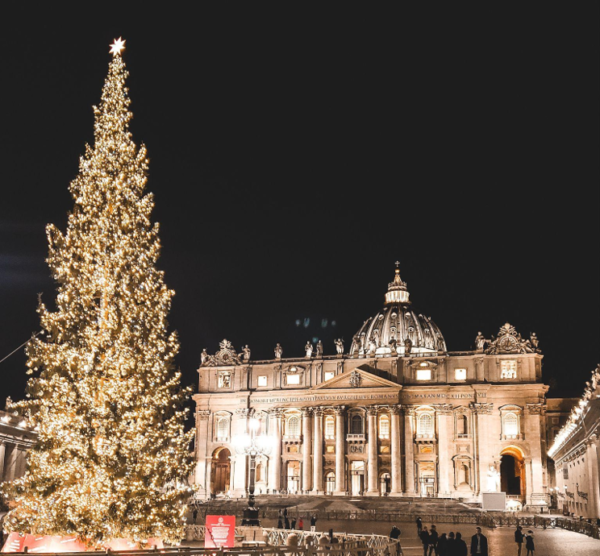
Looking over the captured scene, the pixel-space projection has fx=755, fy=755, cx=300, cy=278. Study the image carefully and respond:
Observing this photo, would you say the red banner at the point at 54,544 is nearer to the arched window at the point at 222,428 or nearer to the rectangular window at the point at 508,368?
the rectangular window at the point at 508,368

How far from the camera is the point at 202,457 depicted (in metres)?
96.5

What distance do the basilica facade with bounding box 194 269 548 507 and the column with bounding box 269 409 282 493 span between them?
0.13 m

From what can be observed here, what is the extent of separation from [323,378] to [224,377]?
44.1 ft

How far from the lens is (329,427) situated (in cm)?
9462

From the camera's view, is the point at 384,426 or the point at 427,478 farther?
the point at 384,426

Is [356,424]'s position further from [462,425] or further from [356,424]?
[462,425]

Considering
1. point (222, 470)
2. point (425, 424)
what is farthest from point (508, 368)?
point (222, 470)

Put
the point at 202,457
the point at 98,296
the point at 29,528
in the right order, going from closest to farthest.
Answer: the point at 29,528
the point at 98,296
the point at 202,457

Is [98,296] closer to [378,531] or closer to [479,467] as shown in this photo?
[378,531]

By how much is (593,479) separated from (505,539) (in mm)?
9668

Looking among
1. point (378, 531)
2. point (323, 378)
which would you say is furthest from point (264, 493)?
point (378, 531)

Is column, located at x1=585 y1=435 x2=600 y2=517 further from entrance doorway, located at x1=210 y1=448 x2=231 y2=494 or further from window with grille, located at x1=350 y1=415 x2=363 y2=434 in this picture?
entrance doorway, located at x1=210 y1=448 x2=231 y2=494

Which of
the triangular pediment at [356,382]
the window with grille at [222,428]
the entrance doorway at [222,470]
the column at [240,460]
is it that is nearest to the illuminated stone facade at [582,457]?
the triangular pediment at [356,382]

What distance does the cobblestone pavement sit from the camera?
106ft
